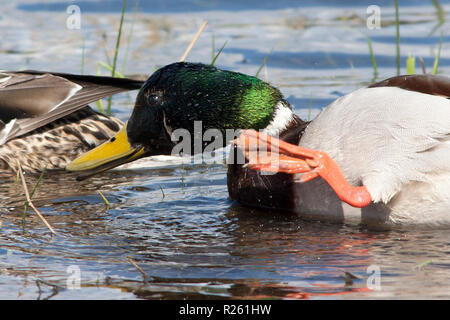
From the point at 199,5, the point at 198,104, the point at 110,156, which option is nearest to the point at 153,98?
the point at 198,104

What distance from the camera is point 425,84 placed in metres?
4.16

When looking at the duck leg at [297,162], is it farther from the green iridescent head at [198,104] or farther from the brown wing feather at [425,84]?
the brown wing feather at [425,84]

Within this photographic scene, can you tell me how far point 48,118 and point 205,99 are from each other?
1569 millimetres

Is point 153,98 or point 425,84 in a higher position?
point 425,84

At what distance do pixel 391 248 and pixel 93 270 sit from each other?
1321mm

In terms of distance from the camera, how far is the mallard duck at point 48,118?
5703 millimetres

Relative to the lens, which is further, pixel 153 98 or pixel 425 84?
pixel 153 98

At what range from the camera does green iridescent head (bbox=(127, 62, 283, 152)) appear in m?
4.53

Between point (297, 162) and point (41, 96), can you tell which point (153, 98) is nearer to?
point (297, 162)

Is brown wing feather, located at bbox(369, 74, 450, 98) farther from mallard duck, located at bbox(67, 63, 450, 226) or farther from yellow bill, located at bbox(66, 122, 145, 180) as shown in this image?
yellow bill, located at bbox(66, 122, 145, 180)

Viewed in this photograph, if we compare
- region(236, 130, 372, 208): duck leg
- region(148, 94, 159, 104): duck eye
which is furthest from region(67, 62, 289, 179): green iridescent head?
region(236, 130, 372, 208): duck leg

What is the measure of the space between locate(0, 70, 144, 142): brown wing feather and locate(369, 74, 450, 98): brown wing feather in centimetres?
197

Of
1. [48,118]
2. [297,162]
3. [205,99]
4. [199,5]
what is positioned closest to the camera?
[297,162]
